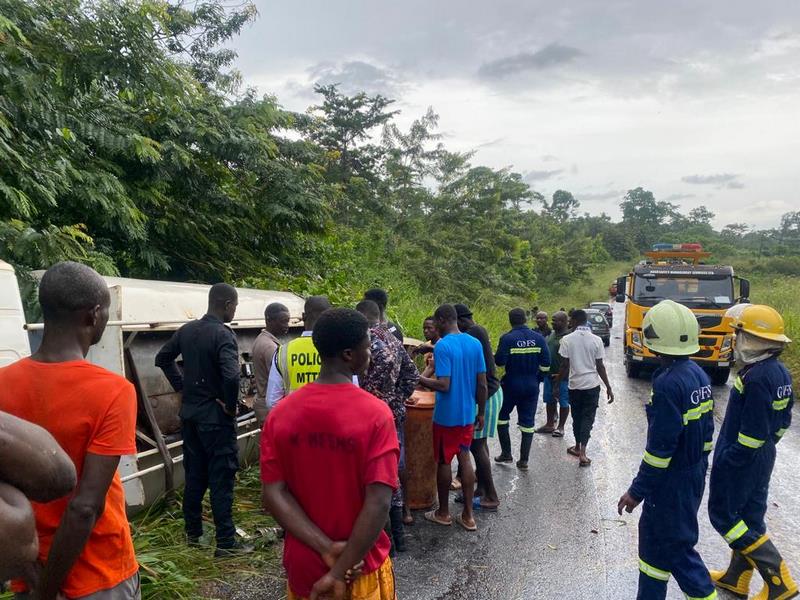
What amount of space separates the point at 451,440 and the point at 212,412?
196cm

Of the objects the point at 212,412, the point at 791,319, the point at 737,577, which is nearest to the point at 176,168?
the point at 212,412

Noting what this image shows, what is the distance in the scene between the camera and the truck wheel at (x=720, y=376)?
473 inches

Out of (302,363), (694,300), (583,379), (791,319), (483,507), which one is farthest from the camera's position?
(791,319)

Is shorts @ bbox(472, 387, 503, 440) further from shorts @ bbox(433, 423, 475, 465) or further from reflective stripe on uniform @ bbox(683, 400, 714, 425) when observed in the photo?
reflective stripe on uniform @ bbox(683, 400, 714, 425)

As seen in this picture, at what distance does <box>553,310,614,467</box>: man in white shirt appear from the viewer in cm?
671

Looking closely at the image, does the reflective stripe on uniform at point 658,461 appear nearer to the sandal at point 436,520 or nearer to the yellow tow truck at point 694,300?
the sandal at point 436,520

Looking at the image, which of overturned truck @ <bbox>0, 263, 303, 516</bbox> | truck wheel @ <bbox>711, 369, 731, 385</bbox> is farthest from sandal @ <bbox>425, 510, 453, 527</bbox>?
truck wheel @ <bbox>711, 369, 731, 385</bbox>

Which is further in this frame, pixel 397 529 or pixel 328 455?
pixel 397 529

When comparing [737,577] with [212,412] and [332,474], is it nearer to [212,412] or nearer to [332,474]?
[332,474]

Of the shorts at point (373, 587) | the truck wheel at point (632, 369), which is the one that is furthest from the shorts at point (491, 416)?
the truck wheel at point (632, 369)

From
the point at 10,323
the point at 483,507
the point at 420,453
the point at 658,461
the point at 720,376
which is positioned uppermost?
the point at 10,323

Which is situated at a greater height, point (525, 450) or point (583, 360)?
point (583, 360)

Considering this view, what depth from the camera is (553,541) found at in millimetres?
4797

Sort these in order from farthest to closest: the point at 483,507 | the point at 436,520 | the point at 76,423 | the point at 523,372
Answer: the point at 523,372, the point at 483,507, the point at 436,520, the point at 76,423
